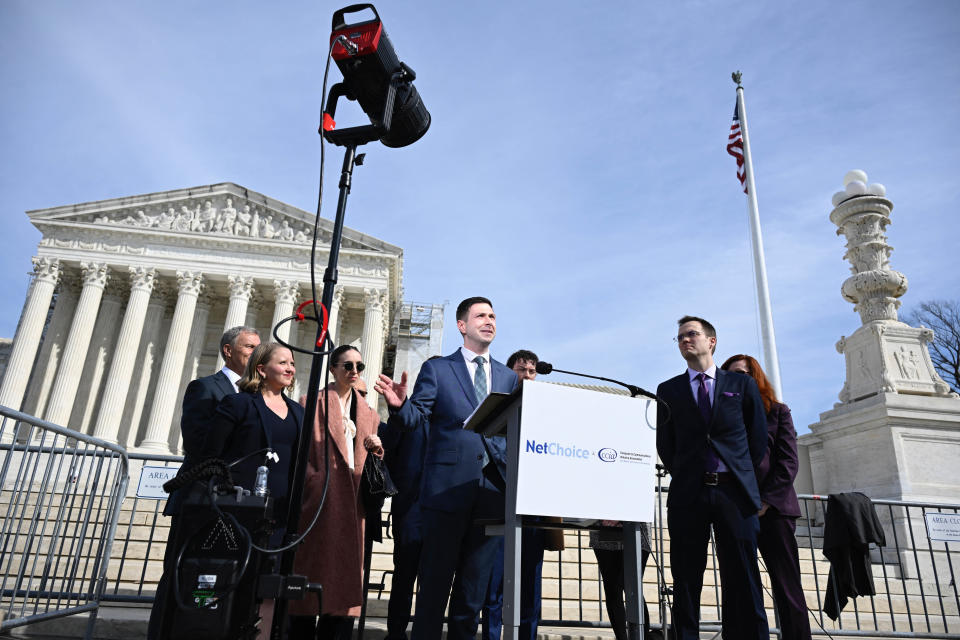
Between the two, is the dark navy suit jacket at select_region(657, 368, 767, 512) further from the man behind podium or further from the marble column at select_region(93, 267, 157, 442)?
the marble column at select_region(93, 267, 157, 442)

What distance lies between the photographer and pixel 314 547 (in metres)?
3.89

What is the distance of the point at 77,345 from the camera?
1241 inches

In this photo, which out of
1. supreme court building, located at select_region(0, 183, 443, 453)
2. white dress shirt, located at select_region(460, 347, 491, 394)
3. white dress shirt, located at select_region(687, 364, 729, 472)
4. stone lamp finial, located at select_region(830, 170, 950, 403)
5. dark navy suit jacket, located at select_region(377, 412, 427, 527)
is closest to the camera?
white dress shirt, located at select_region(460, 347, 491, 394)

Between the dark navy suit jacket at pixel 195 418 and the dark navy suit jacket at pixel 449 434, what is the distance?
4.03 ft

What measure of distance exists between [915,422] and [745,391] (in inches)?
280

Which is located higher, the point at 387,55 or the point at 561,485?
the point at 387,55

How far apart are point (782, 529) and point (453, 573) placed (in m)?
2.56

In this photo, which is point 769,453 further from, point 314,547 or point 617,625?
point 314,547

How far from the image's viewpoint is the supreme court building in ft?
103

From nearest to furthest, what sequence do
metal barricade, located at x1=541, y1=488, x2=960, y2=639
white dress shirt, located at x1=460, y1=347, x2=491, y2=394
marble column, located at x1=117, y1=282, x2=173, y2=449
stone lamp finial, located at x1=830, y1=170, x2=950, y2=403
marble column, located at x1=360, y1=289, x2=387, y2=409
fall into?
white dress shirt, located at x1=460, y1=347, x2=491, y2=394 < metal barricade, located at x1=541, y1=488, x2=960, y2=639 < stone lamp finial, located at x1=830, y1=170, x2=950, y2=403 < marble column, located at x1=117, y1=282, x2=173, y2=449 < marble column, located at x1=360, y1=289, x2=387, y2=409

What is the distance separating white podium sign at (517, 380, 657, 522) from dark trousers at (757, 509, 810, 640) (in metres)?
1.83

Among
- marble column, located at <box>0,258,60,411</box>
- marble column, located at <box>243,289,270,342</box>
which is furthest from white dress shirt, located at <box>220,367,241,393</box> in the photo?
marble column, located at <box>0,258,60,411</box>

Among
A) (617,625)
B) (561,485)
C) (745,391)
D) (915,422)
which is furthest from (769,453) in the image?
(915,422)

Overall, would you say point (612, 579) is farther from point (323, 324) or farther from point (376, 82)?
point (376, 82)
